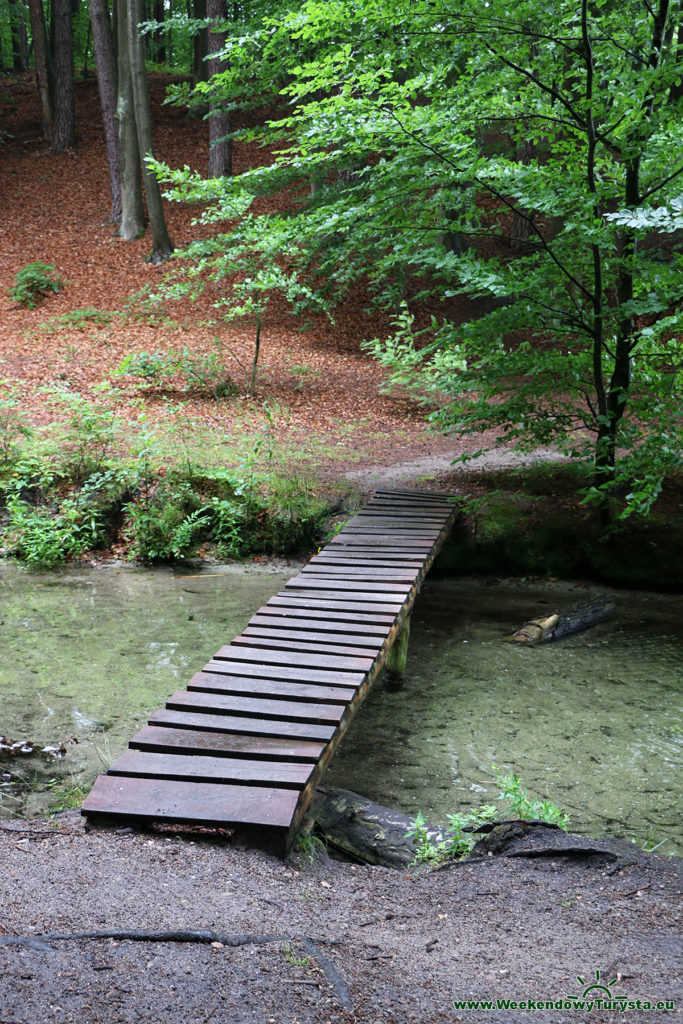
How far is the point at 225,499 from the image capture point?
340 inches

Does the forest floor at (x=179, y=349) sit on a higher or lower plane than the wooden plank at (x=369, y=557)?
higher

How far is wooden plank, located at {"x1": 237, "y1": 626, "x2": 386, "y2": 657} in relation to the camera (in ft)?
15.7

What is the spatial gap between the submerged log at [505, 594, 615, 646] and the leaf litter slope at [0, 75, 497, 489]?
10.3 feet

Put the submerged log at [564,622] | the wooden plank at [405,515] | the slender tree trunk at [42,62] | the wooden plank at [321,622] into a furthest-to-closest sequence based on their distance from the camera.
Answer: the slender tree trunk at [42,62] → the wooden plank at [405,515] → the submerged log at [564,622] → the wooden plank at [321,622]

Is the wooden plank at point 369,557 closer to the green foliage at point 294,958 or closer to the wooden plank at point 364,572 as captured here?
the wooden plank at point 364,572

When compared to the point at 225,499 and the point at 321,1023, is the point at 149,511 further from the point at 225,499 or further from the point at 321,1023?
the point at 321,1023

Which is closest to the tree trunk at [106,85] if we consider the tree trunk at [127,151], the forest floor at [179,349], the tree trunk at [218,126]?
the tree trunk at [127,151]

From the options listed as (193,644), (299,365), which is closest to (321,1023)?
(193,644)

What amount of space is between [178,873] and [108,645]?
→ 3.80m

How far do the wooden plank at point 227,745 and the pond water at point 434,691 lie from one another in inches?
35.7

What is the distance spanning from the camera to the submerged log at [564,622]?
6602 millimetres

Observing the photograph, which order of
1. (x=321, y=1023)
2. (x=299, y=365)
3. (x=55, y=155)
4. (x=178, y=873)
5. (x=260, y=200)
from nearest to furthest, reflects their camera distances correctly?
(x=321, y=1023)
(x=178, y=873)
(x=299, y=365)
(x=260, y=200)
(x=55, y=155)

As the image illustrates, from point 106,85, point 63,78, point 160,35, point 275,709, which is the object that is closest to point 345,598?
point 275,709

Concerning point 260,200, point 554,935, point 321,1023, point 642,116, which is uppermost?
point 260,200
